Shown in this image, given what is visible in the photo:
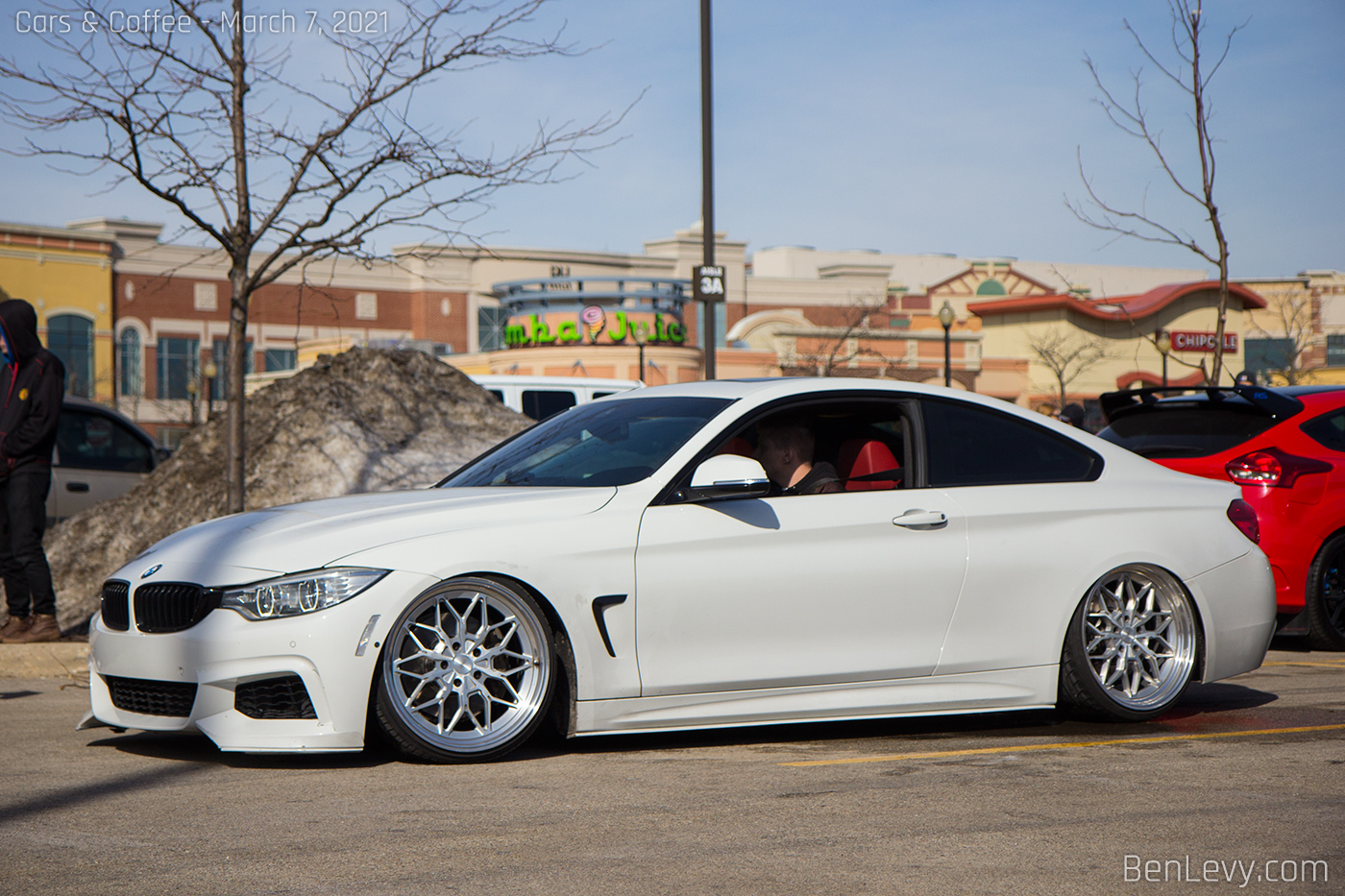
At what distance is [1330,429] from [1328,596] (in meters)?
1.11

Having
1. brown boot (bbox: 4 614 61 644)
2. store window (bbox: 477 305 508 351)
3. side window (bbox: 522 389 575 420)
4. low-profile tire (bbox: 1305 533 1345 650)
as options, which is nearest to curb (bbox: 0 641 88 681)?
brown boot (bbox: 4 614 61 644)

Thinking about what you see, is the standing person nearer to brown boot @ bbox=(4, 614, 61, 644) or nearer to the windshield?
brown boot @ bbox=(4, 614, 61, 644)

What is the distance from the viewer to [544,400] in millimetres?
16375

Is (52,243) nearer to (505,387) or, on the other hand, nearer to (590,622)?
(505,387)

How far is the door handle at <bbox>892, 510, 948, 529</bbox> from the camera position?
5.80 m

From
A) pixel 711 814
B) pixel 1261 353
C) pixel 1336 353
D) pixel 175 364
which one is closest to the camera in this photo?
pixel 711 814

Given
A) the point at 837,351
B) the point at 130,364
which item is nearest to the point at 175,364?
the point at 130,364

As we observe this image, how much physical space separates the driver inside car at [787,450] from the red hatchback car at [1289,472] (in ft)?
11.6

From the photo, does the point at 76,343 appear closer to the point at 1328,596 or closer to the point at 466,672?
the point at 1328,596

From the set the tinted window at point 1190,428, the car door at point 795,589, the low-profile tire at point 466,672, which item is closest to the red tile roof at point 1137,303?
the tinted window at point 1190,428

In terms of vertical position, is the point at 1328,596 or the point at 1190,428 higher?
the point at 1190,428

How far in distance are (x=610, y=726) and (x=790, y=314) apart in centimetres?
7396

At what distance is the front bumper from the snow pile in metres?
6.25

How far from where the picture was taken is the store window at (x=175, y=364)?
74.4 metres
